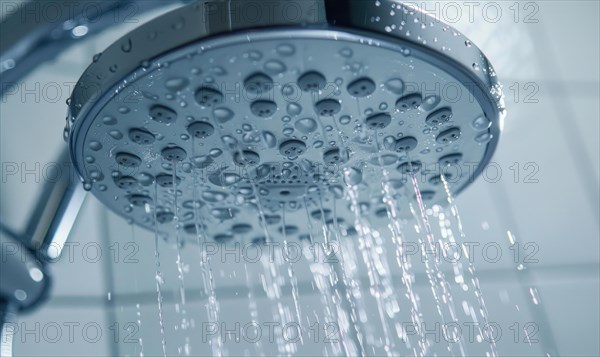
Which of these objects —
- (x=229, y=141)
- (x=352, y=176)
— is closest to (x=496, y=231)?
(x=352, y=176)

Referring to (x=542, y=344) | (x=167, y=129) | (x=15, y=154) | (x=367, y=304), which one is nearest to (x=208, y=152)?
(x=167, y=129)

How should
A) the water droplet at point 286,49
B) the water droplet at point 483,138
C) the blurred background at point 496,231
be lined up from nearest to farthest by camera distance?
the water droplet at point 286,49, the water droplet at point 483,138, the blurred background at point 496,231

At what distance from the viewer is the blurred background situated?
45.8 inches

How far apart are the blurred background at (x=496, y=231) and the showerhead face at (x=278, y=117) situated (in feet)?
1.44

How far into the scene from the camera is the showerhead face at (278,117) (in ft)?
1.26

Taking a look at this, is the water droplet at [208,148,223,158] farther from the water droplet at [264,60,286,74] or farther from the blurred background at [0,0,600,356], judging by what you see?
the blurred background at [0,0,600,356]

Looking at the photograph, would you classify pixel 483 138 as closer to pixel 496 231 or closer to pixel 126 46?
pixel 126 46

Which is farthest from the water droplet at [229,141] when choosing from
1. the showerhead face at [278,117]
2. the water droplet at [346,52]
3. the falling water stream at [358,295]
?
the falling water stream at [358,295]

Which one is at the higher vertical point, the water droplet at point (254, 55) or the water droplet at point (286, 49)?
the water droplet at point (254, 55)

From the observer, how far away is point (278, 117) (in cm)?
44

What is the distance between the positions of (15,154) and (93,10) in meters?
0.87

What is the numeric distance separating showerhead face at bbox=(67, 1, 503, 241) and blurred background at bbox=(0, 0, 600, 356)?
0.44 meters

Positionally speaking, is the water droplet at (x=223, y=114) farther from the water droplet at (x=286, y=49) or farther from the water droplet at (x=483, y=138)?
the water droplet at (x=483, y=138)

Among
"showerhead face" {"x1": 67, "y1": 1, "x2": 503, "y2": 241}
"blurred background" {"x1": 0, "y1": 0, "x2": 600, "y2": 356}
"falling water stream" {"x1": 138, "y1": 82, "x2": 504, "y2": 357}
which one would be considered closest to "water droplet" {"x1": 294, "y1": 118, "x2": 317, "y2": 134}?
"showerhead face" {"x1": 67, "y1": 1, "x2": 503, "y2": 241}
